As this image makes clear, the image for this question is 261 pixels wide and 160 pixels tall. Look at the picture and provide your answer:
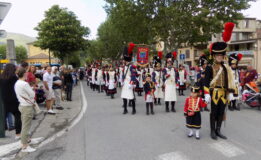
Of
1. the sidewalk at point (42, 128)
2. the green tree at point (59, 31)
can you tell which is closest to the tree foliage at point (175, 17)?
the green tree at point (59, 31)

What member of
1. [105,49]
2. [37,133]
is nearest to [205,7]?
[37,133]

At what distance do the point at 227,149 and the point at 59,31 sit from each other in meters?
24.9

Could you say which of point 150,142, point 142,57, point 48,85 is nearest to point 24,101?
point 150,142

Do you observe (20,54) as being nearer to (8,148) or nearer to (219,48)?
(8,148)

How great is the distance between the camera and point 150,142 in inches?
218

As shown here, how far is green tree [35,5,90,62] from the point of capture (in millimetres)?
26766

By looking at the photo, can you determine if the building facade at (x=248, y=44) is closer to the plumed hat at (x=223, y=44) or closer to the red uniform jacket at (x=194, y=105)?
the plumed hat at (x=223, y=44)

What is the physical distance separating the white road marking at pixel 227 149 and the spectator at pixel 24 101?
402cm

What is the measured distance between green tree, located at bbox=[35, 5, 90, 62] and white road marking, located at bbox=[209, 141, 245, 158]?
2428 centimetres

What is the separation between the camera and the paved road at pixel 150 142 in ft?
15.6

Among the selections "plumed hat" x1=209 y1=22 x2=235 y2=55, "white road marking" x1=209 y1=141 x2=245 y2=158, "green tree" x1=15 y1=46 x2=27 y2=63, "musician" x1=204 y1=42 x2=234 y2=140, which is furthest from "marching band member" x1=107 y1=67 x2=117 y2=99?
"green tree" x1=15 y1=46 x2=27 y2=63

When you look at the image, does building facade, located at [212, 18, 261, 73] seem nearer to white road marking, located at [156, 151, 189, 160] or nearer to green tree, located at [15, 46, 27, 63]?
white road marking, located at [156, 151, 189, 160]

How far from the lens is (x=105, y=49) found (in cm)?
4481

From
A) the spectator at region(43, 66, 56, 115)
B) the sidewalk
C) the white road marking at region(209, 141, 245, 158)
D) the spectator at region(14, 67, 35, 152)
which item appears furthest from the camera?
the spectator at region(43, 66, 56, 115)
